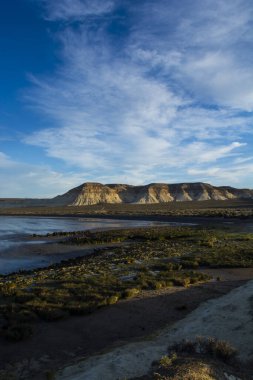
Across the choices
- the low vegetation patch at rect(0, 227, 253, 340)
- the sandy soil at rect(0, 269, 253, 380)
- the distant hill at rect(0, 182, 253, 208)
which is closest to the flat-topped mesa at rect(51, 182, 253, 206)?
the distant hill at rect(0, 182, 253, 208)

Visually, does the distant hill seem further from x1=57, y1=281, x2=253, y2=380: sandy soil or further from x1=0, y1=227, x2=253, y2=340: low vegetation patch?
x1=57, y1=281, x2=253, y2=380: sandy soil

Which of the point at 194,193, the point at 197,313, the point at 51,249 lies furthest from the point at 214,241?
the point at 194,193

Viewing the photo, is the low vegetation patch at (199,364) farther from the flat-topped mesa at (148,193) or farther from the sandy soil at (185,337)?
the flat-topped mesa at (148,193)

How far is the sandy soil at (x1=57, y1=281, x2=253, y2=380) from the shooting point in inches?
299

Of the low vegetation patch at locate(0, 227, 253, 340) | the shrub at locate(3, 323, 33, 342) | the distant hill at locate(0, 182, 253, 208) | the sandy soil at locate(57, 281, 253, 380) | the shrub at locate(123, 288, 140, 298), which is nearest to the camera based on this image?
the sandy soil at locate(57, 281, 253, 380)

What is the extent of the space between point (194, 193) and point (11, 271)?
486 feet

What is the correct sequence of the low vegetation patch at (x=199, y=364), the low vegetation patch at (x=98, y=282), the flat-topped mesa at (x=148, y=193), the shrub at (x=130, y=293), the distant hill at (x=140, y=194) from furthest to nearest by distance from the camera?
the distant hill at (x=140, y=194) < the flat-topped mesa at (x=148, y=193) < the shrub at (x=130, y=293) < the low vegetation patch at (x=98, y=282) < the low vegetation patch at (x=199, y=364)

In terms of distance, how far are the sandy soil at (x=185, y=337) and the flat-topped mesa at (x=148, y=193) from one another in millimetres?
145325

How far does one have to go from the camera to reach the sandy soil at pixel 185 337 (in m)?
7.59

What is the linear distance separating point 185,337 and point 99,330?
2702 mm

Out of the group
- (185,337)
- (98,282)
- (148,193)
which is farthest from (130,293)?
(148,193)

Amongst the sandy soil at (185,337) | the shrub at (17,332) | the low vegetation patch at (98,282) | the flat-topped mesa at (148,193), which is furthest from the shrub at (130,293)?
the flat-topped mesa at (148,193)

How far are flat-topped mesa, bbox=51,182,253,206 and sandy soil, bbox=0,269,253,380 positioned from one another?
143148 millimetres

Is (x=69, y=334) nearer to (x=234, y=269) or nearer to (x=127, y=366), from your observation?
(x=127, y=366)
